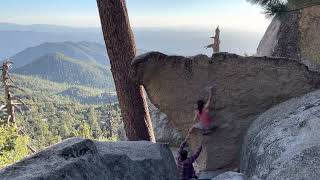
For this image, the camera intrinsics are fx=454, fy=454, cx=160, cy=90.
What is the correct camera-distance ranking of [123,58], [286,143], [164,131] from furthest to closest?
[164,131] < [123,58] < [286,143]

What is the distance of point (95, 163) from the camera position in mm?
8352

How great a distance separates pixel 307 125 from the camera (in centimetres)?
907

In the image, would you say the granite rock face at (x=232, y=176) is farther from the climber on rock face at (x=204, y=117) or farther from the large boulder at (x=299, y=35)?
the large boulder at (x=299, y=35)

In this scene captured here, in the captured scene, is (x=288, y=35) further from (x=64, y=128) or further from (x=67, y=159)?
(x=64, y=128)

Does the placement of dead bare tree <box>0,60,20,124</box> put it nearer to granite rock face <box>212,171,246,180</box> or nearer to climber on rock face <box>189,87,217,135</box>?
climber on rock face <box>189,87,217,135</box>

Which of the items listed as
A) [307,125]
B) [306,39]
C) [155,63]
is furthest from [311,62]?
[307,125]

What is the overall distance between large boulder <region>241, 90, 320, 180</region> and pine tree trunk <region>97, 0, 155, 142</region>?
4.01 m

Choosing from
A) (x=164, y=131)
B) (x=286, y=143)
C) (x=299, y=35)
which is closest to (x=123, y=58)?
(x=286, y=143)

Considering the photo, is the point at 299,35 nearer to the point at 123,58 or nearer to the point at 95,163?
the point at 123,58

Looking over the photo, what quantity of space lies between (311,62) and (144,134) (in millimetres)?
8402

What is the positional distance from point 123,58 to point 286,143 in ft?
21.1

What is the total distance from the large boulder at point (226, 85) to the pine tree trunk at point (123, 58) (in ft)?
4.36

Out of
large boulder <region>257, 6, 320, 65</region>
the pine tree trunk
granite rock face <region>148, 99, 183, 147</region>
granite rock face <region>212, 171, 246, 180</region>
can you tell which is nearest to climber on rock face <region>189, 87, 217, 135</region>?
granite rock face <region>212, 171, 246, 180</region>

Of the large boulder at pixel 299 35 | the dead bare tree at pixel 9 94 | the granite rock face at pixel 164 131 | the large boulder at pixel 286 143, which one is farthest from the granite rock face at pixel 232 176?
the dead bare tree at pixel 9 94
